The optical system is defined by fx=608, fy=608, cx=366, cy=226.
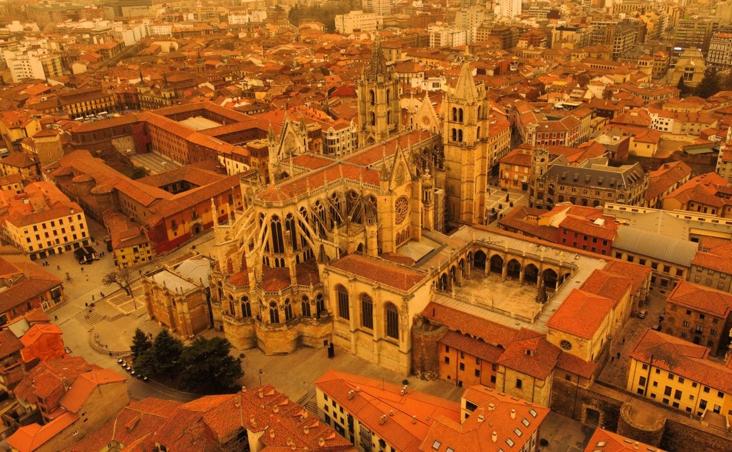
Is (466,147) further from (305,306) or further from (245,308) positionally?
(245,308)

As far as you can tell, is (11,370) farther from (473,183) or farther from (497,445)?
(473,183)

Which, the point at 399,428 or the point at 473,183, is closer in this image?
the point at 399,428

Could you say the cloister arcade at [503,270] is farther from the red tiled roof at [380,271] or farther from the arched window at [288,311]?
the arched window at [288,311]

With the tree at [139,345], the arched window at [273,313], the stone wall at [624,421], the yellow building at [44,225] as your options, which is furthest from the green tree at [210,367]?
the yellow building at [44,225]

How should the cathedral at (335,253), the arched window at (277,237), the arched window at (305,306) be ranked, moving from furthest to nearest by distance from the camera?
the arched window at (305,306) < the arched window at (277,237) < the cathedral at (335,253)

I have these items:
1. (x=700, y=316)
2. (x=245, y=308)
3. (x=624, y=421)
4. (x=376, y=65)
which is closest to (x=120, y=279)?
(x=245, y=308)

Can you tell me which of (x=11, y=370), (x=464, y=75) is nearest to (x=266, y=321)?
(x=11, y=370)
